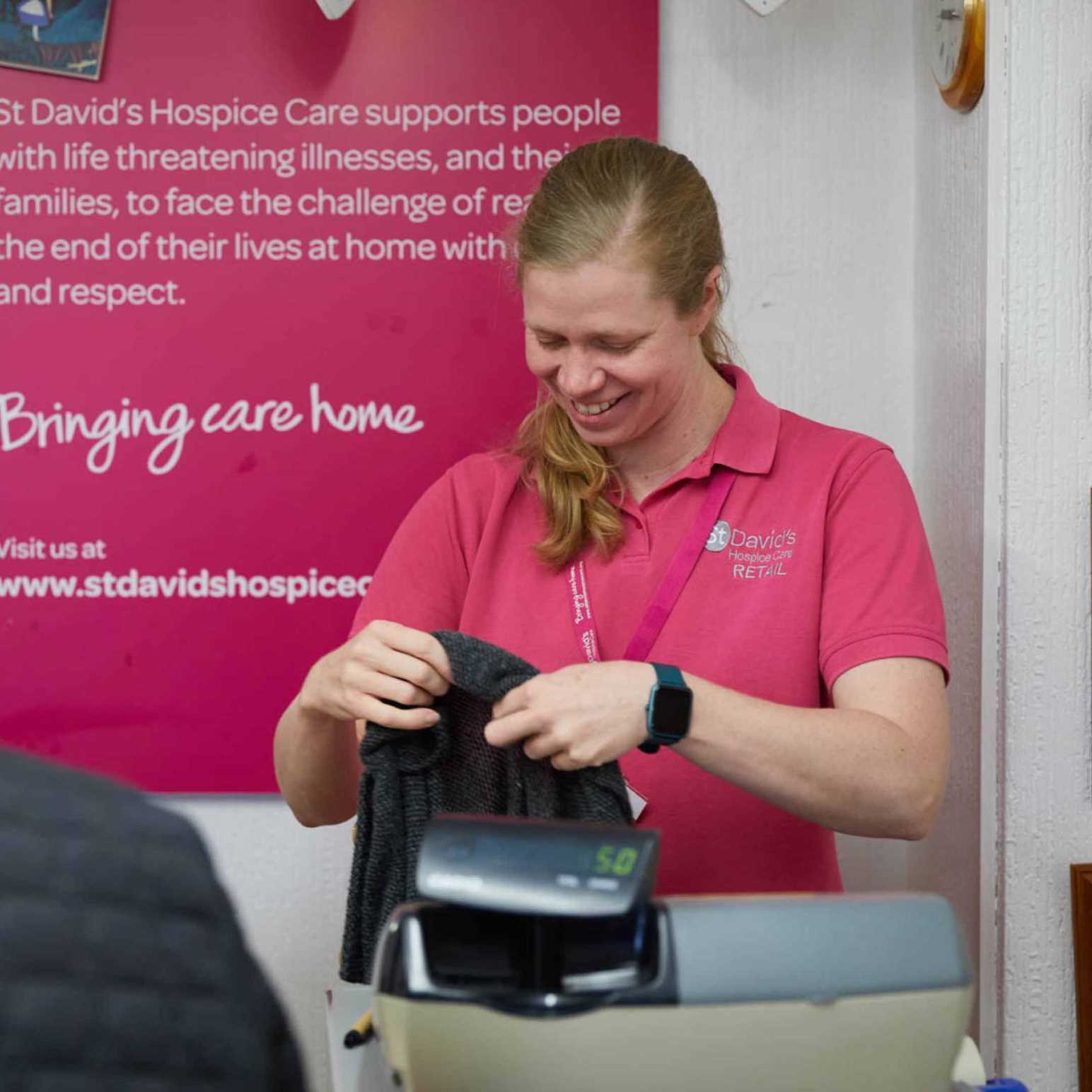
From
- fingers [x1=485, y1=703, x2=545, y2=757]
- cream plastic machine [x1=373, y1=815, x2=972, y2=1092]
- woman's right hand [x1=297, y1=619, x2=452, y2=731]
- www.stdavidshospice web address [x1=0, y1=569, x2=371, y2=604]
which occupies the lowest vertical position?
cream plastic machine [x1=373, y1=815, x2=972, y2=1092]

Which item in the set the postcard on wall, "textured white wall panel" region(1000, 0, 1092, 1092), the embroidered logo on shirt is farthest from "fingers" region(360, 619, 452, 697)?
the postcard on wall

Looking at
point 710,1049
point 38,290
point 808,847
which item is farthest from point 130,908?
point 38,290

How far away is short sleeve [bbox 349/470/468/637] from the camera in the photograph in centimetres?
137

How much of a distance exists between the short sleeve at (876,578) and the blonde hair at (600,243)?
23 centimetres

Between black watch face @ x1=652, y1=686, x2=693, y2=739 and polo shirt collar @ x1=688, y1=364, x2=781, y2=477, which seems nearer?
black watch face @ x1=652, y1=686, x2=693, y2=739

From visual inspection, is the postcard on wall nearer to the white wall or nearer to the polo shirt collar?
the white wall

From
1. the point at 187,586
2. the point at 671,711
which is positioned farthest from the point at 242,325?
the point at 671,711

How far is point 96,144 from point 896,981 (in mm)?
1635

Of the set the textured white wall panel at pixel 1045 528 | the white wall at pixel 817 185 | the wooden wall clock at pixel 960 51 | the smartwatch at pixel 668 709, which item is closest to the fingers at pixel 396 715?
the smartwatch at pixel 668 709

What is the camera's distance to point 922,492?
187 cm

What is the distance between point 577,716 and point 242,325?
1111 mm

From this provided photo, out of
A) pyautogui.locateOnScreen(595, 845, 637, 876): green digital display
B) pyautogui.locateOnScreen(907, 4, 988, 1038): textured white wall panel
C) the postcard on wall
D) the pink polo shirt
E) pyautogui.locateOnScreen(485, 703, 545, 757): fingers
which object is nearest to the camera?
pyautogui.locateOnScreen(595, 845, 637, 876): green digital display

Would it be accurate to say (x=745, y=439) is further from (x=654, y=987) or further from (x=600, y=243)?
(x=654, y=987)

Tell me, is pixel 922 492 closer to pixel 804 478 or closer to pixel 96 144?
pixel 804 478
